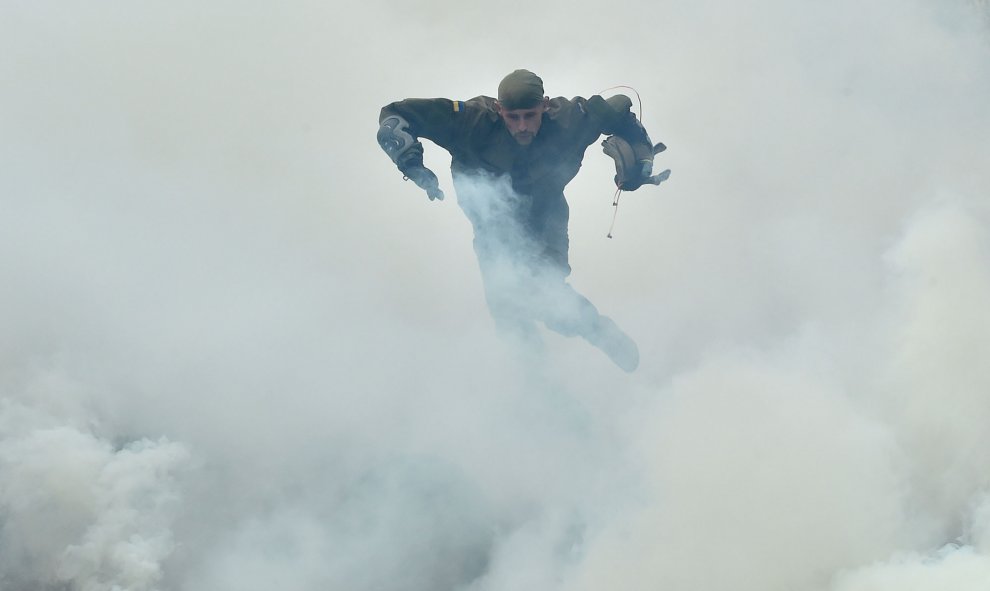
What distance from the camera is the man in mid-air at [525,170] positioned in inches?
458

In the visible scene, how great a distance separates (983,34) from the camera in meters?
19.2

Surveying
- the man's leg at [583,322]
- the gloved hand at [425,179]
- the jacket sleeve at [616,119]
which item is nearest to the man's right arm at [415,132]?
the gloved hand at [425,179]

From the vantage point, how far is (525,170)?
1205cm

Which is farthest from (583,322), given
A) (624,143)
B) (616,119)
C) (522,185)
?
(616,119)

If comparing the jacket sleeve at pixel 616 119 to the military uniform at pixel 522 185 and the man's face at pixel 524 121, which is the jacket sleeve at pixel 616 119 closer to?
the military uniform at pixel 522 185

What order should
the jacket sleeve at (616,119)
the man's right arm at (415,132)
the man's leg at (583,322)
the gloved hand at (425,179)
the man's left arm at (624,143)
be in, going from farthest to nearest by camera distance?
the man's leg at (583,322) → the jacket sleeve at (616,119) → the man's left arm at (624,143) → the man's right arm at (415,132) → the gloved hand at (425,179)

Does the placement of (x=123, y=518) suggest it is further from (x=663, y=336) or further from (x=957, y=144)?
(x=957, y=144)

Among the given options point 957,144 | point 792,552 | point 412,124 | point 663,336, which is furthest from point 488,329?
point 957,144

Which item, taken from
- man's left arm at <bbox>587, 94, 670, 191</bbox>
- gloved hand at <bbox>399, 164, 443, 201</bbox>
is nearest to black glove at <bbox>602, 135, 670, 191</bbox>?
man's left arm at <bbox>587, 94, 670, 191</bbox>

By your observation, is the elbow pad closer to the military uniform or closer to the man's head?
the military uniform

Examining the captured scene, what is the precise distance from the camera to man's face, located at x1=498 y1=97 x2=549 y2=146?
11617 millimetres

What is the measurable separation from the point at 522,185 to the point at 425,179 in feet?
5.06

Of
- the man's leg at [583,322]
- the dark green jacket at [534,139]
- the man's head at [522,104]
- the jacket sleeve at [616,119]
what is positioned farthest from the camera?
the man's leg at [583,322]

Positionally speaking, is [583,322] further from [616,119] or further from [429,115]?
[429,115]
